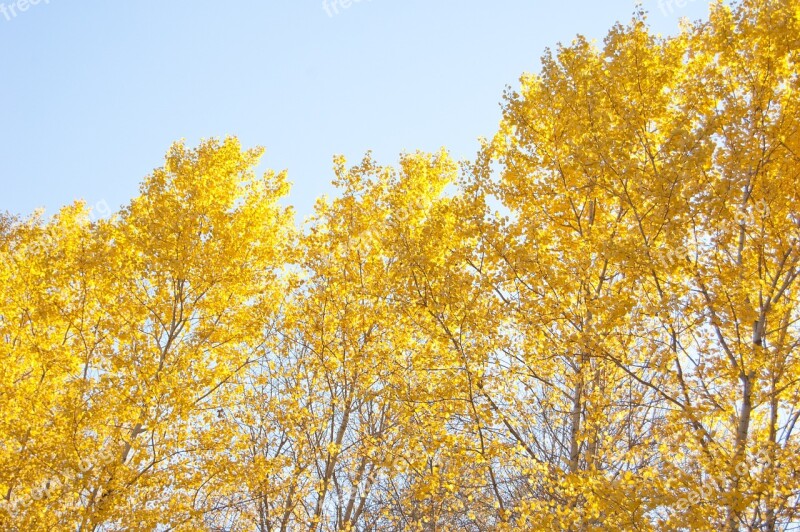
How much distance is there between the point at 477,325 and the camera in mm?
4840

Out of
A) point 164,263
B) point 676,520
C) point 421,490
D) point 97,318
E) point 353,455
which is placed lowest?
point 676,520

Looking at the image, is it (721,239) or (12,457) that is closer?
(721,239)

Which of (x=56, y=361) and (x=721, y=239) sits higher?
(x=56, y=361)

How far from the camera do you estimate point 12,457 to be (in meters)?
6.29

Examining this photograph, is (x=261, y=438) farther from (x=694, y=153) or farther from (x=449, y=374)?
(x=694, y=153)

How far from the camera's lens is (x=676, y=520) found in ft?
10.6

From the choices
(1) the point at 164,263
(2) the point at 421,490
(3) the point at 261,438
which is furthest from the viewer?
(1) the point at 164,263

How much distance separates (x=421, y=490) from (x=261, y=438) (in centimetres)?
282

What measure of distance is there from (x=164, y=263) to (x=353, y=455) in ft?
10.9

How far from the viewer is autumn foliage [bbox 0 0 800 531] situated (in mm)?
4102

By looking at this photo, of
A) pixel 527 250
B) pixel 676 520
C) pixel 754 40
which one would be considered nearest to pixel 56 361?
pixel 527 250

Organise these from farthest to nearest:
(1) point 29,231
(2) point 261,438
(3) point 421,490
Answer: (1) point 29,231, (2) point 261,438, (3) point 421,490

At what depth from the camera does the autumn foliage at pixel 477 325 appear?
410 centimetres

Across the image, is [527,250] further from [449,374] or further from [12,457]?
[12,457]
